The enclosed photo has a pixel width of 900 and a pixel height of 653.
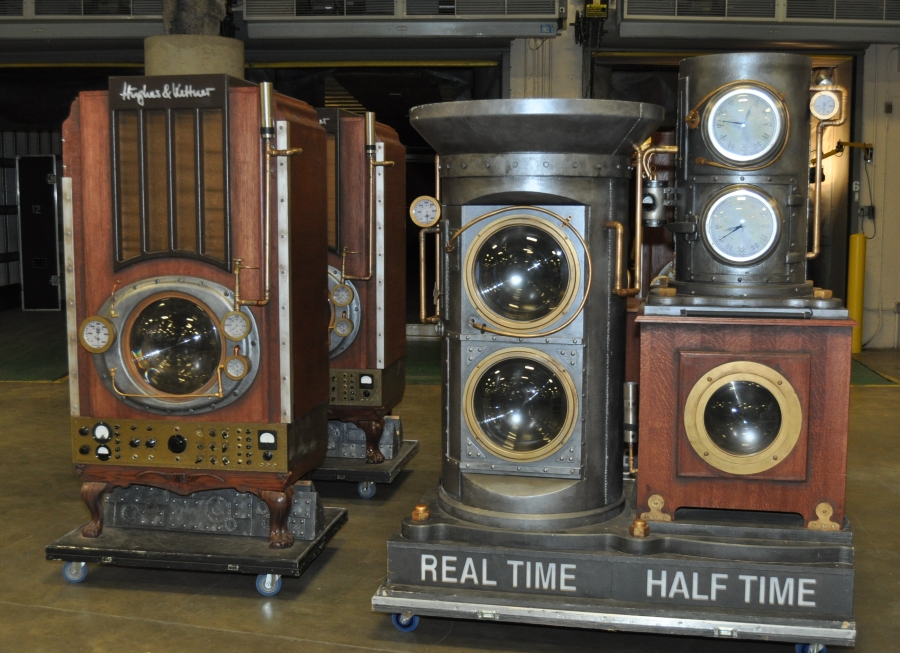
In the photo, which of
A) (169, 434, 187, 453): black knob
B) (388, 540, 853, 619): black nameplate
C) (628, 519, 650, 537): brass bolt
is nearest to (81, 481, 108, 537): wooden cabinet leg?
(169, 434, 187, 453): black knob

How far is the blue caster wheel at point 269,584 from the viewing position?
4.11 meters

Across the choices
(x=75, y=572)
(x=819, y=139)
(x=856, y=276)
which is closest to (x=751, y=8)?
(x=856, y=276)

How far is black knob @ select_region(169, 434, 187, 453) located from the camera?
160 inches

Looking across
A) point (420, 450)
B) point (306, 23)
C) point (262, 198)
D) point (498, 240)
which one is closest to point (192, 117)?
point (262, 198)

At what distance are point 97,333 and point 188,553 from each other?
38.3 inches

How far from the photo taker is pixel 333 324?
18.1 feet

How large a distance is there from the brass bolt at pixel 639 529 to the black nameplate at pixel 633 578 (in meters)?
0.10

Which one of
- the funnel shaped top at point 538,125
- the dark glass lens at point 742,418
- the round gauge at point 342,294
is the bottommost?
the dark glass lens at point 742,418

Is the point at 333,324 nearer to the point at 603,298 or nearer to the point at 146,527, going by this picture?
the point at 146,527

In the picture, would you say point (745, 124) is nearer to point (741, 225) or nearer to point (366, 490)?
point (741, 225)

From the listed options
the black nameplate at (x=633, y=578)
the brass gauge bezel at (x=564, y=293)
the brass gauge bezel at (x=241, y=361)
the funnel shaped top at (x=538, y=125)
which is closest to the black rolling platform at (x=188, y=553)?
the black nameplate at (x=633, y=578)

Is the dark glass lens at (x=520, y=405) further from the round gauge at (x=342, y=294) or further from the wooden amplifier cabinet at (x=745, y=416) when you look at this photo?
the round gauge at (x=342, y=294)

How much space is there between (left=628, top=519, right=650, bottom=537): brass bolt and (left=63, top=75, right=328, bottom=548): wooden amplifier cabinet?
1.40 m

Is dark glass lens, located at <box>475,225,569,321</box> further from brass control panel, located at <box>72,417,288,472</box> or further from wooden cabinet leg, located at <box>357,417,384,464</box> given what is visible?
wooden cabinet leg, located at <box>357,417,384,464</box>
